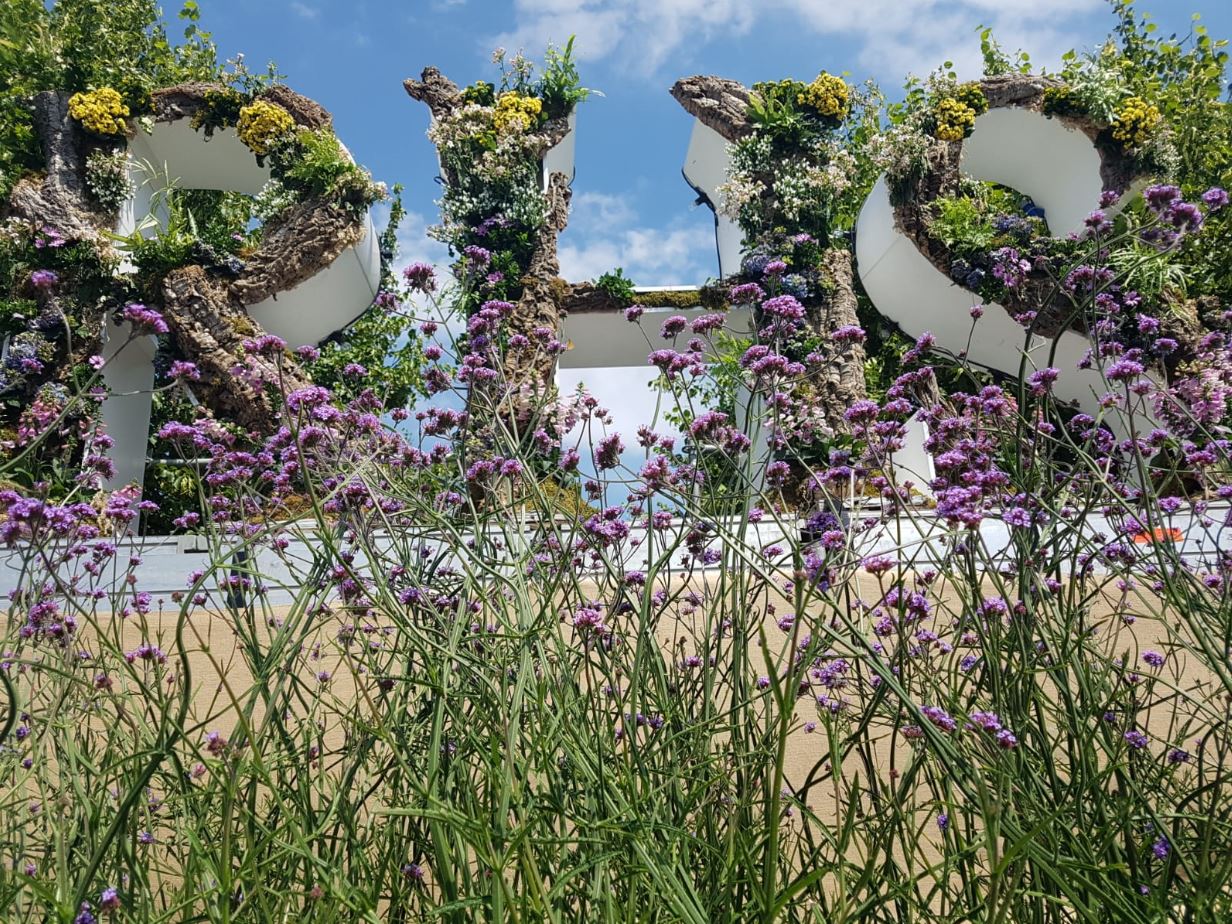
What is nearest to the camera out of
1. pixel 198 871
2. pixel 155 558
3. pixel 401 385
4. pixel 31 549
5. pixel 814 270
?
pixel 198 871

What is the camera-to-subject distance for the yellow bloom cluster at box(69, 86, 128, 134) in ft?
34.6

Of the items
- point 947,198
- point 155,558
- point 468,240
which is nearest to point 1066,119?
point 947,198

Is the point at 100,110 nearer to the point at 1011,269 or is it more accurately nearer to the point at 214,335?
the point at 214,335

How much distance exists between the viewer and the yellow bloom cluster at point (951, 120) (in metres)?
10.5

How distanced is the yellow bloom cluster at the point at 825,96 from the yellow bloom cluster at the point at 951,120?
132 cm

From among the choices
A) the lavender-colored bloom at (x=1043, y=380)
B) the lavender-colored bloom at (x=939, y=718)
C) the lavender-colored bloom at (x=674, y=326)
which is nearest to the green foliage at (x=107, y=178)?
the lavender-colored bloom at (x=674, y=326)

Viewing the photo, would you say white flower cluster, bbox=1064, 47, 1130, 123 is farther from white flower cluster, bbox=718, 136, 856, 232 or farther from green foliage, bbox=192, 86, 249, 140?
green foliage, bbox=192, 86, 249, 140

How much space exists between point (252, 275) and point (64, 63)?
151 inches

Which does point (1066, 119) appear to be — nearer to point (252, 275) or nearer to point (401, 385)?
point (401, 385)

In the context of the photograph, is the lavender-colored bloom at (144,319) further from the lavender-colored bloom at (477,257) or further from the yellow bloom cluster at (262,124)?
the yellow bloom cluster at (262,124)

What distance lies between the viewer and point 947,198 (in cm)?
1016

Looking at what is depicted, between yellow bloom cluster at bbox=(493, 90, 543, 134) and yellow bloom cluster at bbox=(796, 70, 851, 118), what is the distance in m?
3.32

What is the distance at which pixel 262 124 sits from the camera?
10664mm

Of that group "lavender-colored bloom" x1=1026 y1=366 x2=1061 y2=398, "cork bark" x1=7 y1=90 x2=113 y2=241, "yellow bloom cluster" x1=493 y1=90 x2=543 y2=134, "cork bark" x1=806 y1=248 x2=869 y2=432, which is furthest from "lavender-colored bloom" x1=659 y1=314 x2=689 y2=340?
"yellow bloom cluster" x1=493 y1=90 x2=543 y2=134
